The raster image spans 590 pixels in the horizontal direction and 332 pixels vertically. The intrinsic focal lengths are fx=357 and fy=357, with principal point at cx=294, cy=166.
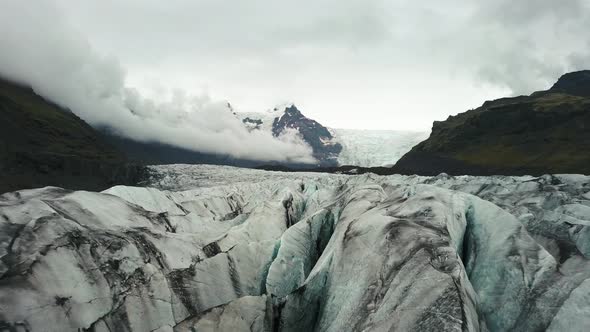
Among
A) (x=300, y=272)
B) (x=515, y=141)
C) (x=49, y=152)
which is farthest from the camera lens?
(x=515, y=141)

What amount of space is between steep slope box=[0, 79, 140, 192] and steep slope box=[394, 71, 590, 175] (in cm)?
10953

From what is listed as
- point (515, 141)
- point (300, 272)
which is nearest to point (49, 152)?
point (300, 272)

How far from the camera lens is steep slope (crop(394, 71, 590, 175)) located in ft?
381

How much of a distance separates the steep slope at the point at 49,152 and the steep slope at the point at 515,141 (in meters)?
110

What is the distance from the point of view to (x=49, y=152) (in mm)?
125188

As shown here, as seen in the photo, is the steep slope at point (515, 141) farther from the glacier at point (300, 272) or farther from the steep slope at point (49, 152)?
the glacier at point (300, 272)

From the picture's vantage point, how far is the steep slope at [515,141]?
381 feet

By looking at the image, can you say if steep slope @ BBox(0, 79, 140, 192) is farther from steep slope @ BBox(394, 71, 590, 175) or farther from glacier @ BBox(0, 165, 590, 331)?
steep slope @ BBox(394, 71, 590, 175)

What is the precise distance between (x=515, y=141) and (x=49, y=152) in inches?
6776

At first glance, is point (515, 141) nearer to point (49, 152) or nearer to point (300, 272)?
point (300, 272)

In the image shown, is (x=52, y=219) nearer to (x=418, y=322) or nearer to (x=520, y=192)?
(x=418, y=322)

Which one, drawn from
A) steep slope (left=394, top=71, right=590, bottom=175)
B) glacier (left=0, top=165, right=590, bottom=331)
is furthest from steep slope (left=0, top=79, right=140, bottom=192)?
steep slope (left=394, top=71, right=590, bottom=175)

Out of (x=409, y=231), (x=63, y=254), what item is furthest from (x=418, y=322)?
(x=63, y=254)

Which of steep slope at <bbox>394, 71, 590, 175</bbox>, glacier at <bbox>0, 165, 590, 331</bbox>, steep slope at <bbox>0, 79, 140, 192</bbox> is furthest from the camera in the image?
steep slope at <bbox>394, 71, 590, 175</bbox>
